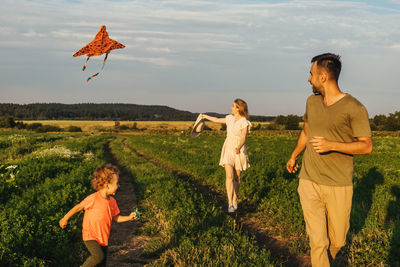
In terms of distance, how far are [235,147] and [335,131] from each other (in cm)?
405

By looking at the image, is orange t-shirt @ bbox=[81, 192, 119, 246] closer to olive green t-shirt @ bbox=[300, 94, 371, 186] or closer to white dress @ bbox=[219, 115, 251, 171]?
olive green t-shirt @ bbox=[300, 94, 371, 186]

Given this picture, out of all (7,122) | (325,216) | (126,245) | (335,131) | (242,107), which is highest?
(242,107)

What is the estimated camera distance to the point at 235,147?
7.80m

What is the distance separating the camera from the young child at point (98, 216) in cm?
395

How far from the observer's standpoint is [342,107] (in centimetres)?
372

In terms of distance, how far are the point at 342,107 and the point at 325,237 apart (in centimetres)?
151

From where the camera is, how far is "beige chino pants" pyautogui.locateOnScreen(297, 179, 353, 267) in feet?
12.7

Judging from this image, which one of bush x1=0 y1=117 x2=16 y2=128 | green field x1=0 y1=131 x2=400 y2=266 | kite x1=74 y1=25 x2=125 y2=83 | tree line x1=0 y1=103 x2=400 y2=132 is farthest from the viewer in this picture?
tree line x1=0 y1=103 x2=400 y2=132

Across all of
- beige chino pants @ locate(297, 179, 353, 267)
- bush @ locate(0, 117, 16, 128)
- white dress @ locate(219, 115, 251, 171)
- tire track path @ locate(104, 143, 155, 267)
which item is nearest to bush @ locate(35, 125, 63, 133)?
bush @ locate(0, 117, 16, 128)

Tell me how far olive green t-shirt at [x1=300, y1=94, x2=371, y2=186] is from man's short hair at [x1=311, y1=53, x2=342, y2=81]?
29cm

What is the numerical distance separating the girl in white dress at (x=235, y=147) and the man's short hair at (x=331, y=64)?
12.7 ft

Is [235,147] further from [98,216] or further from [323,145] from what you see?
[98,216]

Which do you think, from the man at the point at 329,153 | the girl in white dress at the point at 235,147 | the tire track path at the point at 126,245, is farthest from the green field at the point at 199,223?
the man at the point at 329,153

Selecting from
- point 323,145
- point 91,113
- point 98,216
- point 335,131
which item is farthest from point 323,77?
point 91,113
